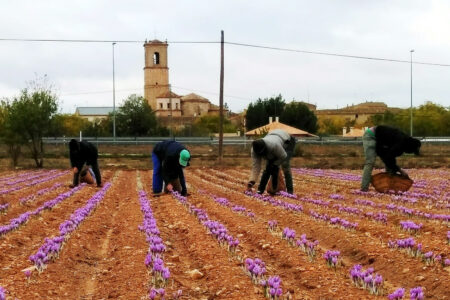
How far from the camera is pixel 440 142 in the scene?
51406 mm

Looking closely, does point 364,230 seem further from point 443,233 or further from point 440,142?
point 440,142

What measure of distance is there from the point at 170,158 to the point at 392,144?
204 inches

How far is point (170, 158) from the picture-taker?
44.5 feet

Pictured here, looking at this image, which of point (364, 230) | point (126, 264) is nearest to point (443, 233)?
point (364, 230)

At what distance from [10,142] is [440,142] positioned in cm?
3471

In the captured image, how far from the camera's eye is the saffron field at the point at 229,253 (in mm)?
5469

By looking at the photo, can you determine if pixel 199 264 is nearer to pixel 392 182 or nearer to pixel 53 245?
pixel 53 245

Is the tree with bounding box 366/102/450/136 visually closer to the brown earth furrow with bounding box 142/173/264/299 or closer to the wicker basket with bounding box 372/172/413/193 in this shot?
the wicker basket with bounding box 372/172/413/193

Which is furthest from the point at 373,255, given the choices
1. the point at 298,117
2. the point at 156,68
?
the point at 156,68

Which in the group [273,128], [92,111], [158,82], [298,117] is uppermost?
[158,82]

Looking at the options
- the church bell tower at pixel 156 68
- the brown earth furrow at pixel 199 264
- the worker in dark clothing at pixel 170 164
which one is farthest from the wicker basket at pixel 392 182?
the church bell tower at pixel 156 68

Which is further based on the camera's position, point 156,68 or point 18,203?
point 156,68

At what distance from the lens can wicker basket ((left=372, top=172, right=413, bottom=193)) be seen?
14.6 metres

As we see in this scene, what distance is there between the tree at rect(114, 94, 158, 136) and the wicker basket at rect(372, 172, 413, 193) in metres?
59.2
